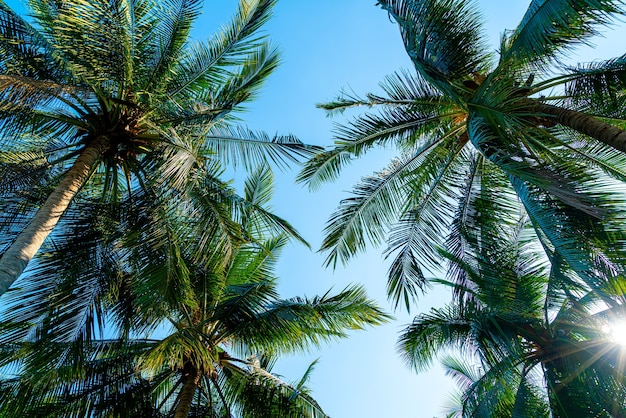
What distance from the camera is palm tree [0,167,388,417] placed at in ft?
23.0

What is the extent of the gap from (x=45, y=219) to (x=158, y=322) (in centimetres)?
424

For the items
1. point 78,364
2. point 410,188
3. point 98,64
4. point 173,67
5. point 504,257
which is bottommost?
point 78,364

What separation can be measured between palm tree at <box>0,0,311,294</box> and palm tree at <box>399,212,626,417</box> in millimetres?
3846

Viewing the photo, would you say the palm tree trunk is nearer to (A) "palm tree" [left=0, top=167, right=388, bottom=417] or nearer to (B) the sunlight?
(B) the sunlight

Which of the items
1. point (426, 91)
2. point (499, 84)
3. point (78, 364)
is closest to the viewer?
point (499, 84)

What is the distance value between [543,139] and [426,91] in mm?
2205

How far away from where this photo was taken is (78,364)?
7.05 m

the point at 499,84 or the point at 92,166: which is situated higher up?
the point at 92,166

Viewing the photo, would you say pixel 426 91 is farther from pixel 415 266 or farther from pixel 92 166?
pixel 92 166

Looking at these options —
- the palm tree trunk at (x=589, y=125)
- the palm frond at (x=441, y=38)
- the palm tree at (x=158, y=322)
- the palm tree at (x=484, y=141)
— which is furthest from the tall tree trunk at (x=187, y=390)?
the palm tree trunk at (x=589, y=125)

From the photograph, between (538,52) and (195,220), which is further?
(195,220)

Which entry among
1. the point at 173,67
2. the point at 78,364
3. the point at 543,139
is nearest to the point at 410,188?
the point at 543,139

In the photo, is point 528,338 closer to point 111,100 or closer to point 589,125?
point 589,125

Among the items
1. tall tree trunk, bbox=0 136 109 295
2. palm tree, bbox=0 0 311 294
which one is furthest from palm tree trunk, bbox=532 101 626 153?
tall tree trunk, bbox=0 136 109 295
